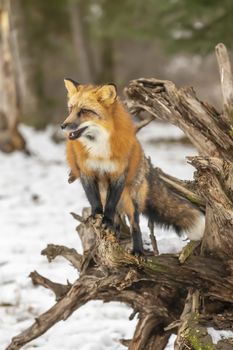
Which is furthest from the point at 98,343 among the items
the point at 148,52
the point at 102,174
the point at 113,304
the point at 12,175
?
the point at 148,52

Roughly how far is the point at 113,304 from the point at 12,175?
7.20m

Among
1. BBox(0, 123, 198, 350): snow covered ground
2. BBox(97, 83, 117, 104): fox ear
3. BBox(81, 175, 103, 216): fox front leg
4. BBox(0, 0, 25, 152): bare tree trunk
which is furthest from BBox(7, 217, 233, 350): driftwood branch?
BBox(0, 0, 25, 152): bare tree trunk

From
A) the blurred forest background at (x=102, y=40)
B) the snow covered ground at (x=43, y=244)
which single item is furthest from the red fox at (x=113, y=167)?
the blurred forest background at (x=102, y=40)

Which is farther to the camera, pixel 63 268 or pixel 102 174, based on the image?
pixel 63 268

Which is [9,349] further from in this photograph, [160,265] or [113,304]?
[113,304]

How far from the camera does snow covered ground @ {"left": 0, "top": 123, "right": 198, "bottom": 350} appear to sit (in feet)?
20.1

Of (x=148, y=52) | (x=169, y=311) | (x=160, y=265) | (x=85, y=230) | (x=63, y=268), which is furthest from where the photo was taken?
(x=148, y=52)

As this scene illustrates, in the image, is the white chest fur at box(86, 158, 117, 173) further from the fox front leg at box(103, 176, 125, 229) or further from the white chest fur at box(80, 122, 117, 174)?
the fox front leg at box(103, 176, 125, 229)

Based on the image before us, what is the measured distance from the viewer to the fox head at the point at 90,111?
14.0 feet

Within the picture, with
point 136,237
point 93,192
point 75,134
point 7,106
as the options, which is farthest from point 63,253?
point 7,106

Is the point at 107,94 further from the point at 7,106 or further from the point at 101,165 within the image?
the point at 7,106

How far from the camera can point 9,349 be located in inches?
201

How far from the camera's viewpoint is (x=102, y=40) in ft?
86.9

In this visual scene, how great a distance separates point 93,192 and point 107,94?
0.81m
